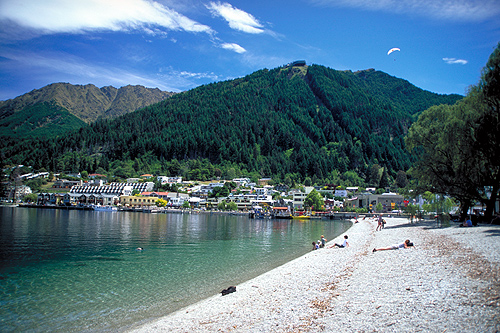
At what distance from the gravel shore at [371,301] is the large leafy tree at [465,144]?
12508 mm

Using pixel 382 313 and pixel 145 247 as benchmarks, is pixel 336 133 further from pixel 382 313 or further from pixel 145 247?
pixel 382 313

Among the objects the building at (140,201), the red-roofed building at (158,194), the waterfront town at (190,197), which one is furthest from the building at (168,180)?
the building at (140,201)

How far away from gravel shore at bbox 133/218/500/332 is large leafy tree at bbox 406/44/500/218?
41.0 feet

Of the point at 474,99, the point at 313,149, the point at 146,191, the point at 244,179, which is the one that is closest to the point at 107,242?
the point at 474,99

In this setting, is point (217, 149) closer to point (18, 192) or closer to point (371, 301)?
point (18, 192)

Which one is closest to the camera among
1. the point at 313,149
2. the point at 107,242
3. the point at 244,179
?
the point at 107,242

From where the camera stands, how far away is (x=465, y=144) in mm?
25344

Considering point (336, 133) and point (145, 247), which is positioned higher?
point (336, 133)

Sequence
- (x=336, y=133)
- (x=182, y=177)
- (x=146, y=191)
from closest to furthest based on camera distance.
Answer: (x=146, y=191), (x=182, y=177), (x=336, y=133)

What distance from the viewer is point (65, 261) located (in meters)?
19.4

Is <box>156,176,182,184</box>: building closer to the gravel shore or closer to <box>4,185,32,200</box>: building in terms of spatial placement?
<box>4,185,32,200</box>: building

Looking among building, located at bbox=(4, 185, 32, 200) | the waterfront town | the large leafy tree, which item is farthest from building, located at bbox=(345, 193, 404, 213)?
building, located at bbox=(4, 185, 32, 200)

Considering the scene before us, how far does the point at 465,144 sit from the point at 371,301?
71.4 ft

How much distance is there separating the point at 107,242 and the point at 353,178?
141274 millimetres
